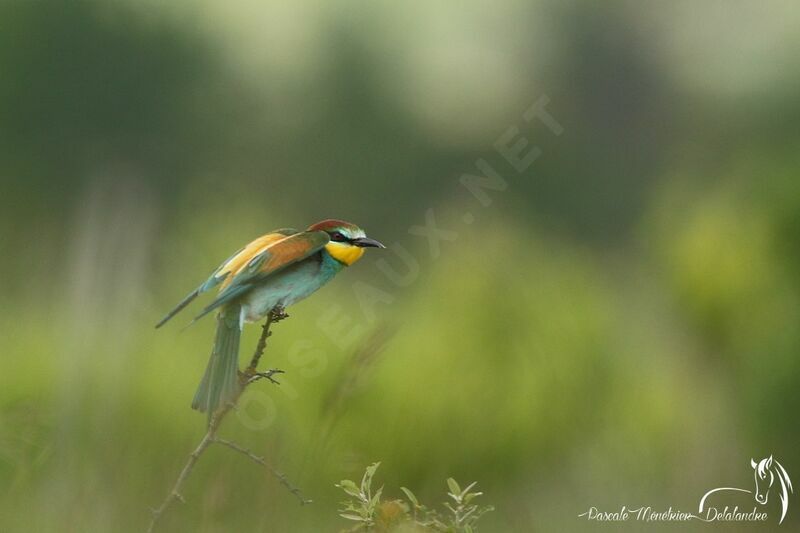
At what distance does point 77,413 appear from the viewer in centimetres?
82

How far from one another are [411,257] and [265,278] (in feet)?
7.63

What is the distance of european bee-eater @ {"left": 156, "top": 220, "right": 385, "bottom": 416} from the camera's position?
0.80 m

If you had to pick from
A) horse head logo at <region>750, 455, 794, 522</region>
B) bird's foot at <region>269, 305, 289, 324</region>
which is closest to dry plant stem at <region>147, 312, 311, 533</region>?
bird's foot at <region>269, 305, 289, 324</region>

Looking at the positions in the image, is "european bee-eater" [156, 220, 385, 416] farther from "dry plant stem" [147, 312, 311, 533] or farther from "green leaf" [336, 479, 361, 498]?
"green leaf" [336, 479, 361, 498]

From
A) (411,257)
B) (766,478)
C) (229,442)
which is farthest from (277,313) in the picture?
(411,257)

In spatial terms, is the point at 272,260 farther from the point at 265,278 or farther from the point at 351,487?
the point at 351,487

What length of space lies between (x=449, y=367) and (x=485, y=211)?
7.09ft

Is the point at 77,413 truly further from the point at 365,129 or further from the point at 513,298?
the point at 365,129

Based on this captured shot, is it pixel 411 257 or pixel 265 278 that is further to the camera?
pixel 411 257

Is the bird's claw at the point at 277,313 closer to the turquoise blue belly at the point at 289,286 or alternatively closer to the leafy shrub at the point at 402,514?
the turquoise blue belly at the point at 289,286

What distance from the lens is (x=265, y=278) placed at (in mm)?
823

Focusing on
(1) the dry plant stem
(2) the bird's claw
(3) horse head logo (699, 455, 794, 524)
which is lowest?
(3) horse head logo (699, 455, 794, 524)

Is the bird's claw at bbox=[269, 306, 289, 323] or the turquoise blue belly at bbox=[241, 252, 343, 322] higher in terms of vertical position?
the turquoise blue belly at bbox=[241, 252, 343, 322]

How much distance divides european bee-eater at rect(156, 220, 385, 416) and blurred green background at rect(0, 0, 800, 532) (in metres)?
0.07
